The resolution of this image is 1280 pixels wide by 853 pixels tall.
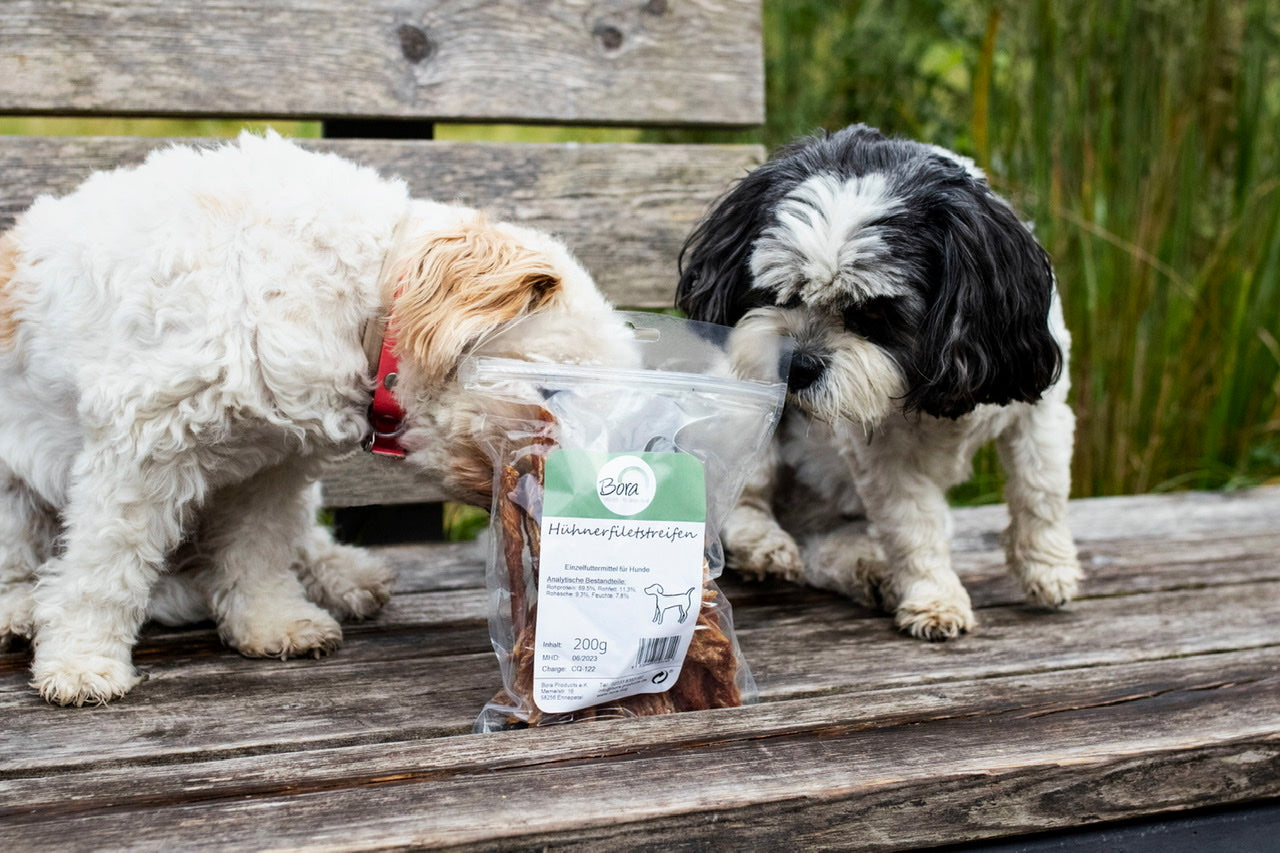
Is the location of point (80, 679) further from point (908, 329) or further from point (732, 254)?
point (908, 329)

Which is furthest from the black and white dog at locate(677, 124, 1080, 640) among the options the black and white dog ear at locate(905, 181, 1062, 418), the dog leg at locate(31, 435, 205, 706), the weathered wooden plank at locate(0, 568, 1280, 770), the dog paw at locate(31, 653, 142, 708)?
the dog paw at locate(31, 653, 142, 708)

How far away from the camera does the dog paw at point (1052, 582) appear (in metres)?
2.26

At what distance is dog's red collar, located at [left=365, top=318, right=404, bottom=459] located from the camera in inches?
68.6

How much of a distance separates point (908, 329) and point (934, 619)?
559mm

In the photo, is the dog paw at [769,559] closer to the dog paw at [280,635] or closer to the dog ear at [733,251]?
the dog ear at [733,251]

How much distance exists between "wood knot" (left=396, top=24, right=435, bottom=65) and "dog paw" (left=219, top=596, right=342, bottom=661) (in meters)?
1.36

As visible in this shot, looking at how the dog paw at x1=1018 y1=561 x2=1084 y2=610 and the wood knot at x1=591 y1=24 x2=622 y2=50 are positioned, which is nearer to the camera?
the dog paw at x1=1018 y1=561 x2=1084 y2=610

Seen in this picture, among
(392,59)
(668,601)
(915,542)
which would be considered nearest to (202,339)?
(668,601)

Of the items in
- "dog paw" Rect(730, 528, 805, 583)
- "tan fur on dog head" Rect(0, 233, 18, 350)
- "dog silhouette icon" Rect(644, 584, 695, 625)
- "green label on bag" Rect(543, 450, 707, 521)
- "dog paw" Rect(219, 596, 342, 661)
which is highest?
"tan fur on dog head" Rect(0, 233, 18, 350)

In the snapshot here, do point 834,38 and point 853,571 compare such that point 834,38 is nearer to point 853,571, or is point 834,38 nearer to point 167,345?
A: point 853,571

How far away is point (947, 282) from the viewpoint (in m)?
1.92

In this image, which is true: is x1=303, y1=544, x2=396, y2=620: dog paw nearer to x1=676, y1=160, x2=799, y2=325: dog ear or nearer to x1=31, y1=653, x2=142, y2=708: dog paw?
x1=31, y1=653, x2=142, y2=708: dog paw

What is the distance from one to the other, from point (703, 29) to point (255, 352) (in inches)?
66.0

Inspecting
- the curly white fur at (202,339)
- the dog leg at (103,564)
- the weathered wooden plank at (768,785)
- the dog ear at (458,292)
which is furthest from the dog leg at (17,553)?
the dog ear at (458,292)
